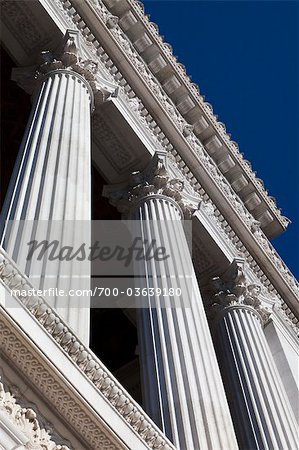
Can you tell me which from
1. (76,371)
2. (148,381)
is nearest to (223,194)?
(148,381)

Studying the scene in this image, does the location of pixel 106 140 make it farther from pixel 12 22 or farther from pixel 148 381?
pixel 148 381

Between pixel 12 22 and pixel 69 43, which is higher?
pixel 12 22

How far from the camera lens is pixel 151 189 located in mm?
19938

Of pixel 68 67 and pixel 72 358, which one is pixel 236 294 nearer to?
pixel 68 67

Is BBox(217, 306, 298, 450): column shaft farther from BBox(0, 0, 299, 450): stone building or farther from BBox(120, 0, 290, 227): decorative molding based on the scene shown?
BBox(120, 0, 290, 227): decorative molding

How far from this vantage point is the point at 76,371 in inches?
336

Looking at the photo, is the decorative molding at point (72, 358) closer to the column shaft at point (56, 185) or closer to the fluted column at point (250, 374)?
the column shaft at point (56, 185)

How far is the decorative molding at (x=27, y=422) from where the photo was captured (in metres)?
7.71

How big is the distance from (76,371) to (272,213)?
70.8ft

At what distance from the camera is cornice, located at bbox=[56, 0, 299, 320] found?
2156 centimetres

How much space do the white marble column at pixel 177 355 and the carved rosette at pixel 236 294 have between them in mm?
3692

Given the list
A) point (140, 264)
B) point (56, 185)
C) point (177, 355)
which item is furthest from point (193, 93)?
point (177, 355)

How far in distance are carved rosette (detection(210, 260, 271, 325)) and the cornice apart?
2.57 metres

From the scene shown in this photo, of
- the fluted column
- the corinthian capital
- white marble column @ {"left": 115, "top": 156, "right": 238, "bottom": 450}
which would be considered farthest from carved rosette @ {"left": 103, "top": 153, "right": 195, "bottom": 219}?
the fluted column
